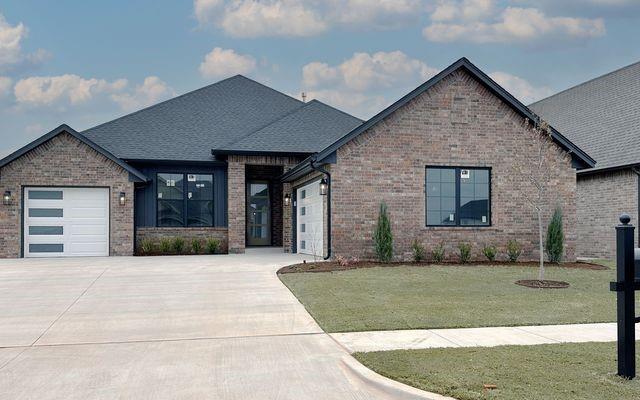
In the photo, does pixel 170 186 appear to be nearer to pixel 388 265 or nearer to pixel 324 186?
pixel 324 186

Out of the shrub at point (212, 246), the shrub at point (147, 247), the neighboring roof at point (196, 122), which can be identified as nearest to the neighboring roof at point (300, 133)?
the neighboring roof at point (196, 122)

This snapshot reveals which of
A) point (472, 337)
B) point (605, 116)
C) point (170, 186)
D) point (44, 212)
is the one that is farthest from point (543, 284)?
point (44, 212)

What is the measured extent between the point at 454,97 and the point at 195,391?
544 inches

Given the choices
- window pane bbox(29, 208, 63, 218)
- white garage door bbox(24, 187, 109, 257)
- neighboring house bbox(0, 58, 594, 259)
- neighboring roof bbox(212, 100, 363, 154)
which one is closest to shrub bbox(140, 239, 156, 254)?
neighboring house bbox(0, 58, 594, 259)

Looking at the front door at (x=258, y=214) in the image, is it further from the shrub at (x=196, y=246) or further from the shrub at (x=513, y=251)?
the shrub at (x=513, y=251)

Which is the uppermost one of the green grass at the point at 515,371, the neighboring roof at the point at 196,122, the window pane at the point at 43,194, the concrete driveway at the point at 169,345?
the neighboring roof at the point at 196,122

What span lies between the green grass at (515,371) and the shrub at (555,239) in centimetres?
1071

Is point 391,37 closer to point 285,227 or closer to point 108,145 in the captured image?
point 285,227

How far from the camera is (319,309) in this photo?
8.54 metres

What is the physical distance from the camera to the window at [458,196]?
54.2ft

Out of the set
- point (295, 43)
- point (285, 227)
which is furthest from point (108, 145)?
point (295, 43)

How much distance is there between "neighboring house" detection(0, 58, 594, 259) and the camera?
53.0 feet

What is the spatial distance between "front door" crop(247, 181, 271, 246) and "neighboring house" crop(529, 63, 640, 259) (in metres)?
12.9

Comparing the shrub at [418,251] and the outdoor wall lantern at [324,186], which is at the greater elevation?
the outdoor wall lantern at [324,186]
